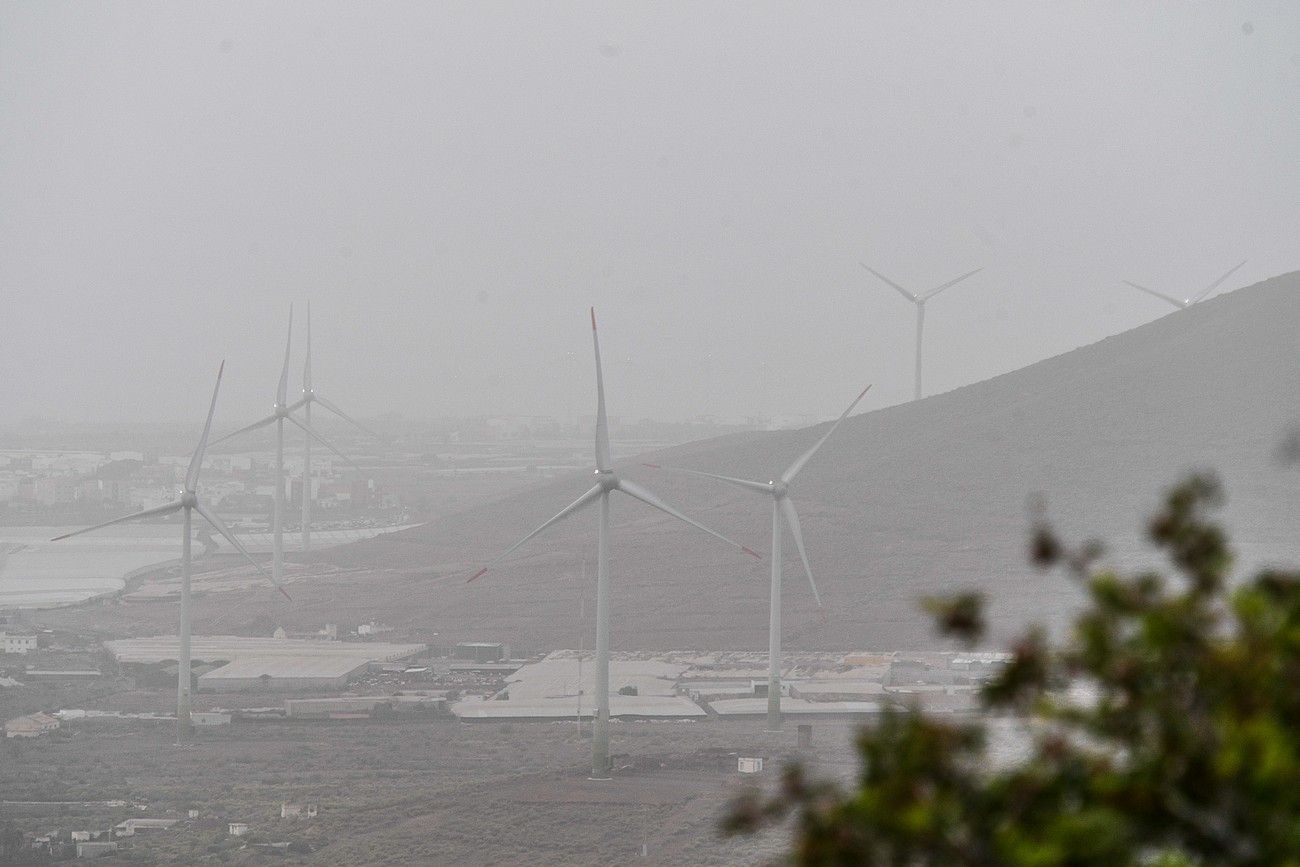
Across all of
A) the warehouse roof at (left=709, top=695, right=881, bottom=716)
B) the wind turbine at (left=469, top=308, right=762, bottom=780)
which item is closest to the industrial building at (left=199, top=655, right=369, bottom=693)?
the warehouse roof at (left=709, top=695, right=881, bottom=716)

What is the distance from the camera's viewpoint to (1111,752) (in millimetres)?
5555

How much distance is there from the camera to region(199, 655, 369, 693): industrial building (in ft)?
216

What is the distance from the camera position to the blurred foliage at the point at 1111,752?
496cm

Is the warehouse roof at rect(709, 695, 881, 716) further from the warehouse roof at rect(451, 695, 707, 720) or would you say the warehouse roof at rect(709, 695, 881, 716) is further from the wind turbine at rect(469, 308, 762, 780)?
the wind turbine at rect(469, 308, 762, 780)

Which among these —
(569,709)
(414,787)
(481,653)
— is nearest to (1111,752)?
(414,787)

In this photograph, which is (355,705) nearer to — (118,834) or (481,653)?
(481,653)

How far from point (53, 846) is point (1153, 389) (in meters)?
83.3

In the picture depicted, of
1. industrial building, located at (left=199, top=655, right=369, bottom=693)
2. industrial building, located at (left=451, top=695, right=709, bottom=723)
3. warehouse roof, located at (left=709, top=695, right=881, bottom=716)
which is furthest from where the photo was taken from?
industrial building, located at (left=199, top=655, right=369, bottom=693)

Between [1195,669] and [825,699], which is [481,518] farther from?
[1195,669]

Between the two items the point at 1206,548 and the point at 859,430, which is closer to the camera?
the point at 1206,548

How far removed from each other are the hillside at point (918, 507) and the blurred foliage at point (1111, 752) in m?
66.6

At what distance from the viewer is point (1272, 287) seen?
117 m

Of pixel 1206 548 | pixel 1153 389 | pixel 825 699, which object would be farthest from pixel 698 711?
pixel 1153 389

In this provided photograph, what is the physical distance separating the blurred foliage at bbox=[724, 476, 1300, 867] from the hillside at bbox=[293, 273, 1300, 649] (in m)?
66.6
